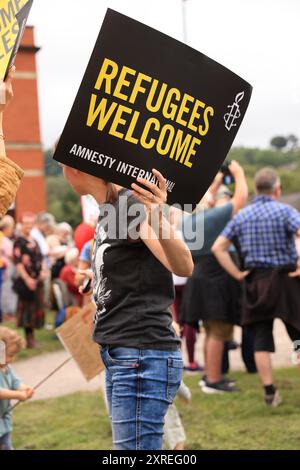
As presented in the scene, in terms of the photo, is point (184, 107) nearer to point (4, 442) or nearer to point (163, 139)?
point (163, 139)

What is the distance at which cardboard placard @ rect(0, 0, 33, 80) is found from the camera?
2.60 m

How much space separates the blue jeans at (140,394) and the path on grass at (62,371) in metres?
3.70

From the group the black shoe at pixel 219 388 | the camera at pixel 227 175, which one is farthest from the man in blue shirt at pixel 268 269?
the black shoe at pixel 219 388

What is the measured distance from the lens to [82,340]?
168 inches

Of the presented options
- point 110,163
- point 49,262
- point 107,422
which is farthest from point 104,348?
point 49,262

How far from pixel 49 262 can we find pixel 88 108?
393 inches

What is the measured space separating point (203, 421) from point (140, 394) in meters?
2.89

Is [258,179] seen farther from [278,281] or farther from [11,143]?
[11,143]

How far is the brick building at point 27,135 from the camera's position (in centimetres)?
2861

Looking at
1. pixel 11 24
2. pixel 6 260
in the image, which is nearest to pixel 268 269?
pixel 11 24

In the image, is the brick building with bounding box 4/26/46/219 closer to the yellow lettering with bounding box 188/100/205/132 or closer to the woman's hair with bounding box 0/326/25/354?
the woman's hair with bounding box 0/326/25/354

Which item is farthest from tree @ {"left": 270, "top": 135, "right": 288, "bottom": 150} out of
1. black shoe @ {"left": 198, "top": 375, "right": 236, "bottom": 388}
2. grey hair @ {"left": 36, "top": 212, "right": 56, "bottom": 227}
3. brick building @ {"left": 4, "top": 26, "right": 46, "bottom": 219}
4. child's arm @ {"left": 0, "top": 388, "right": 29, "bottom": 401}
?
child's arm @ {"left": 0, "top": 388, "right": 29, "bottom": 401}

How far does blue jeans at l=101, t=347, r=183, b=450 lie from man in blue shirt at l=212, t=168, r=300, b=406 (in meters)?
3.13

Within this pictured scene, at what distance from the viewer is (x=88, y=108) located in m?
2.60
